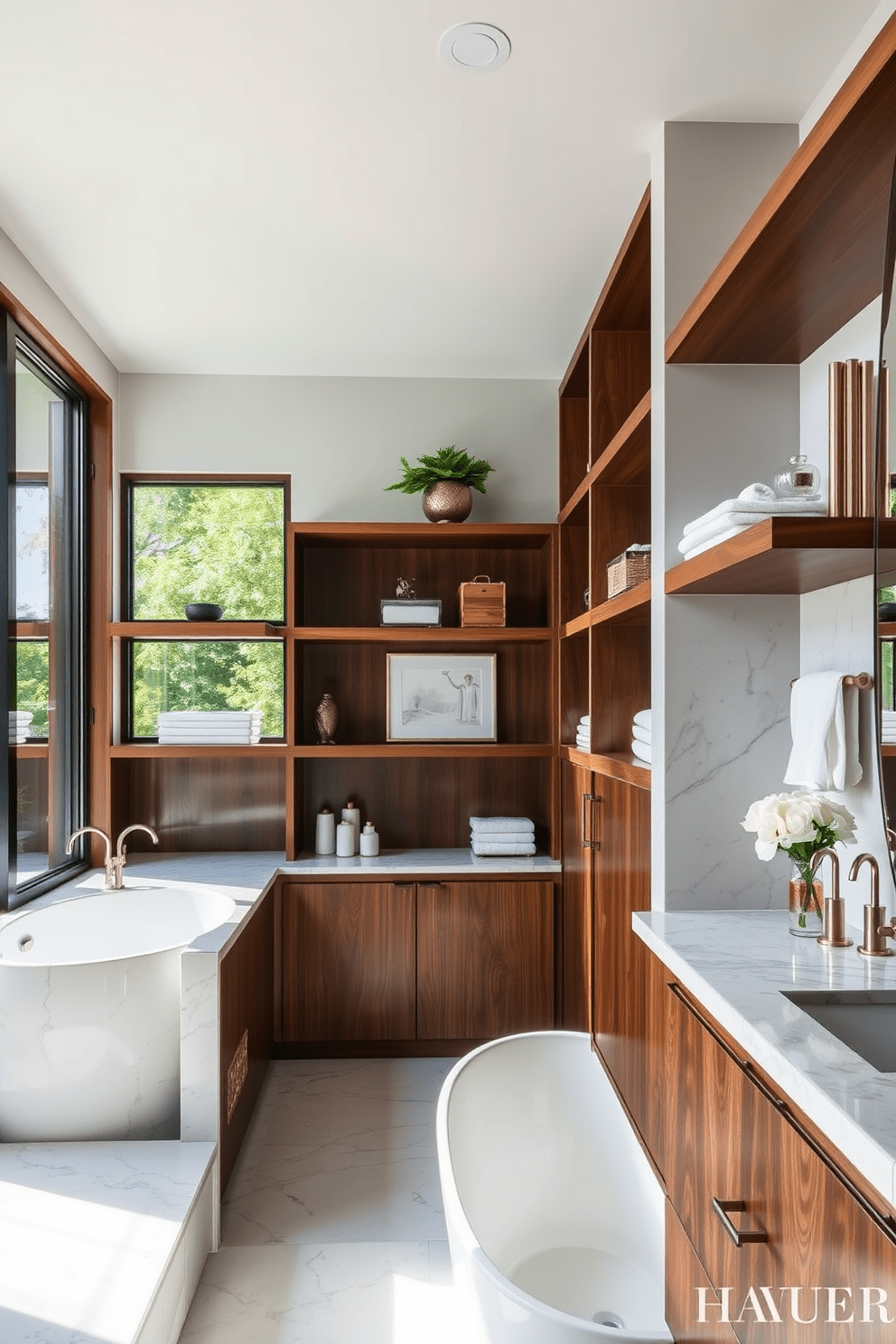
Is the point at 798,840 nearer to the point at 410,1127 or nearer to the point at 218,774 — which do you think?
→ the point at 410,1127

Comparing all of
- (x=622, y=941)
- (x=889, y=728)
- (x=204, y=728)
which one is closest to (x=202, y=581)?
(x=204, y=728)

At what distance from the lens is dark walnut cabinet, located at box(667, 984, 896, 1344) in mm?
934

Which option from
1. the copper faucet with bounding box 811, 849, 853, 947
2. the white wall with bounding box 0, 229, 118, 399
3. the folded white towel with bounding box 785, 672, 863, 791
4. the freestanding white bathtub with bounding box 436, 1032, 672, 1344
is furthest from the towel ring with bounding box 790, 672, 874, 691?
the white wall with bounding box 0, 229, 118, 399

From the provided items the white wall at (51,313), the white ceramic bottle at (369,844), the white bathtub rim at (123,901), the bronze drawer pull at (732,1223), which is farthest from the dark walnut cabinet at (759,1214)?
the white wall at (51,313)

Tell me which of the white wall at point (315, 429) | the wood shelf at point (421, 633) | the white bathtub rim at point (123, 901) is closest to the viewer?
the white bathtub rim at point (123, 901)

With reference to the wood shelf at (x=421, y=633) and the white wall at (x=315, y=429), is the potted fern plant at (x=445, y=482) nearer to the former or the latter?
the white wall at (x=315, y=429)

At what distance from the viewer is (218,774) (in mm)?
3693

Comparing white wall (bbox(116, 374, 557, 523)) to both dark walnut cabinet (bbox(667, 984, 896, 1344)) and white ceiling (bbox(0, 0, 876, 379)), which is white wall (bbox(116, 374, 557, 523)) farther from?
dark walnut cabinet (bbox(667, 984, 896, 1344))

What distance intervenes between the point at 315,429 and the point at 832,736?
8.48 feet

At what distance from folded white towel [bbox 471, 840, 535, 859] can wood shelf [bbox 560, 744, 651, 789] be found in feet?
1.86

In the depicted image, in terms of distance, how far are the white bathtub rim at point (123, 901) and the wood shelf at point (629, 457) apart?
1714 mm

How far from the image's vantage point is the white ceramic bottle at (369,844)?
3.46 m

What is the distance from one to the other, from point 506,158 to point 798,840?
1.68m

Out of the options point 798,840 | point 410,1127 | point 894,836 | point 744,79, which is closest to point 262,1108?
point 410,1127
